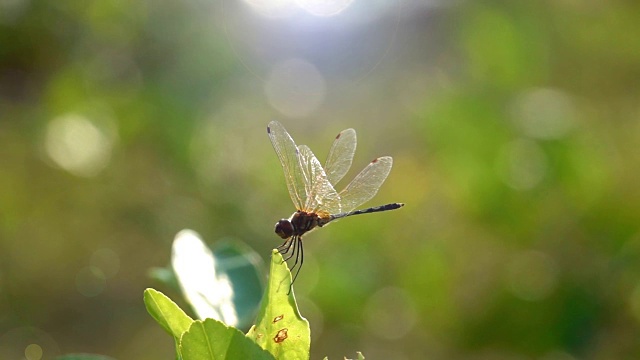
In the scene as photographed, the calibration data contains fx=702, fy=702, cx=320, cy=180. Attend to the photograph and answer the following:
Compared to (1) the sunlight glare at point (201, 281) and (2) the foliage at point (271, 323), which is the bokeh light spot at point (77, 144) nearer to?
(1) the sunlight glare at point (201, 281)

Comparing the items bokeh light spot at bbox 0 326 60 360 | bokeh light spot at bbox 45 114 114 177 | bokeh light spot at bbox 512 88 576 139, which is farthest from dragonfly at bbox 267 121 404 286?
bokeh light spot at bbox 45 114 114 177

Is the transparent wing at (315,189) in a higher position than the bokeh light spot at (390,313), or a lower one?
higher

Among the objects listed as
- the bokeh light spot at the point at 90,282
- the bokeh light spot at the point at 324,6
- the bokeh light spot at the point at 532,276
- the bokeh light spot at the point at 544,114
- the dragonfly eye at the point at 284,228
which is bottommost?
A: the bokeh light spot at the point at 90,282

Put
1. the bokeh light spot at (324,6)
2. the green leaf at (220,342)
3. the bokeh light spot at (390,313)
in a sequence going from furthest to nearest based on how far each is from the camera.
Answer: the bokeh light spot at (324,6) < the bokeh light spot at (390,313) < the green leaf at (220,342)

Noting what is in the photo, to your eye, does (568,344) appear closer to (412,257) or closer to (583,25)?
(412,257)

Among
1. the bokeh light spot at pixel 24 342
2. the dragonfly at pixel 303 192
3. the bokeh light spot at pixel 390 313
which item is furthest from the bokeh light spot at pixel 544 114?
the bokeh light spot at pixel 24 342

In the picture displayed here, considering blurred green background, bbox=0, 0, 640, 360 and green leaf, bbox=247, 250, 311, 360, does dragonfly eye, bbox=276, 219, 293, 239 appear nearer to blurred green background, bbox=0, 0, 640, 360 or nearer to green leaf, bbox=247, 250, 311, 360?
green leaf, bbox=247, 250, 311, 360
